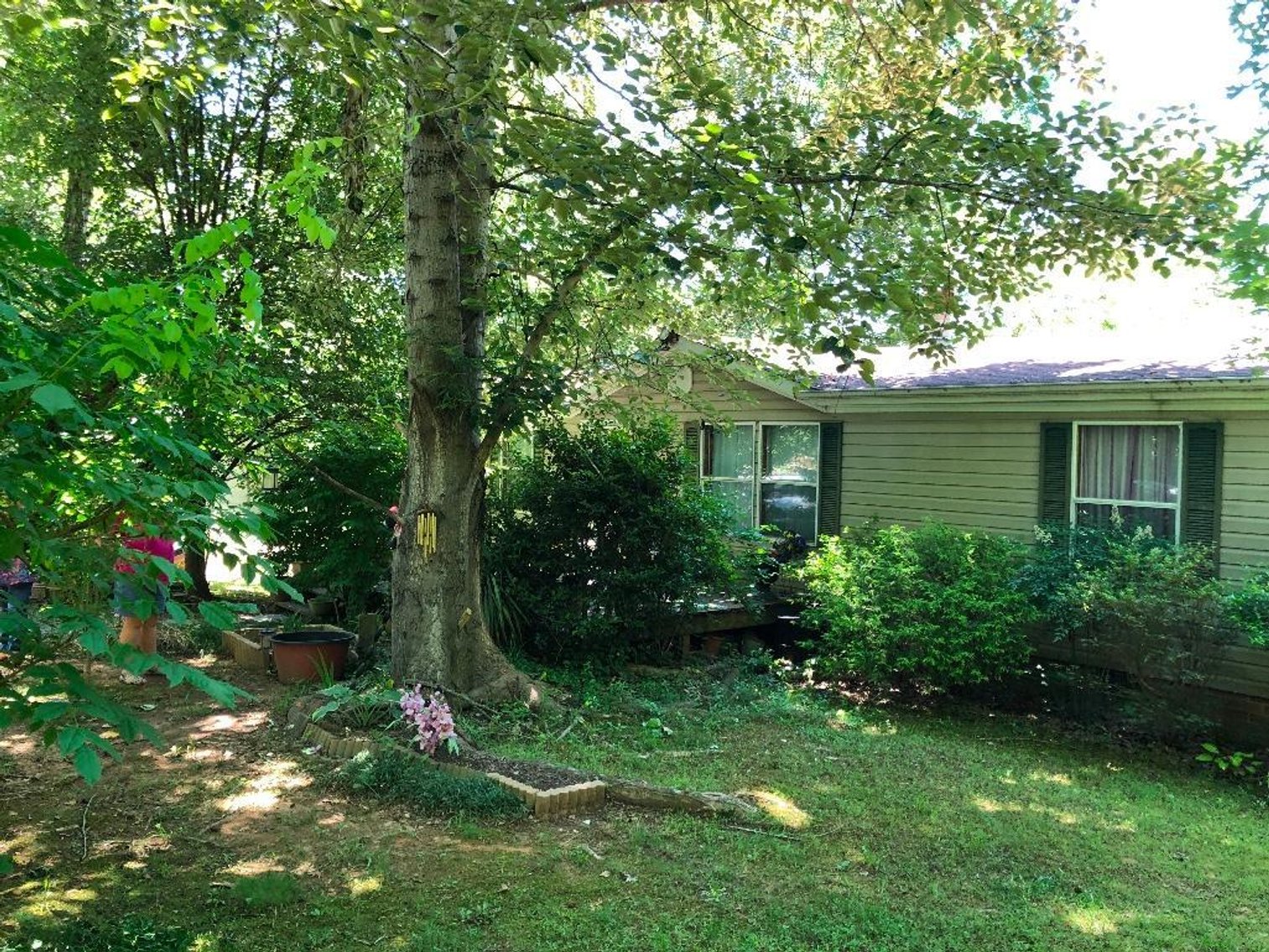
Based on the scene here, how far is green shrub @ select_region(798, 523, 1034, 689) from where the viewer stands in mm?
8438

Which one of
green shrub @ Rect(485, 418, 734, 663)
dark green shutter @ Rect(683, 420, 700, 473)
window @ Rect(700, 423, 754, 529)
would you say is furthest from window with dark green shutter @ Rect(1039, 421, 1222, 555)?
dark green shutter @ Rect(683, 420, 700, 473)

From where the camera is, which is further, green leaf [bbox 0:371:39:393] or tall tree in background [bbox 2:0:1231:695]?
tall tree in background [bbox 2:0:1231:695]

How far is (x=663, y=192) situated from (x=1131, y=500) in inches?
249

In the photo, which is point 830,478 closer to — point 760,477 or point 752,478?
point 760,477

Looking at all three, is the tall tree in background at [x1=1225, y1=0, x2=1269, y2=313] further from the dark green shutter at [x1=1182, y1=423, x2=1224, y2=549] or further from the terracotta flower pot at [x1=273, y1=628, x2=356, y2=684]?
the terracotta flower pot at [x1=273, y1=628, x2=356, y2=684]

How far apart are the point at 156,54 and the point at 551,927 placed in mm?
6392

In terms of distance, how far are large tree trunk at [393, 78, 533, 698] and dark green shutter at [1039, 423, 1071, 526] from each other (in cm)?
559

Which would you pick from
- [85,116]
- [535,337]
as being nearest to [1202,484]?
[535,337]

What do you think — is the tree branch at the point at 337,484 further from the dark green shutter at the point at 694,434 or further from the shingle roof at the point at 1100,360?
the dark green shutter at the point at 694,434

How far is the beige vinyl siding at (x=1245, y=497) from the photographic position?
8.13m

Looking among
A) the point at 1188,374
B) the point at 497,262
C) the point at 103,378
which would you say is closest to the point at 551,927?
the point at 103,378

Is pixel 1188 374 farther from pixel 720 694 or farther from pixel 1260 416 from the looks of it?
pixel 720 694

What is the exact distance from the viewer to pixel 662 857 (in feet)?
15.9

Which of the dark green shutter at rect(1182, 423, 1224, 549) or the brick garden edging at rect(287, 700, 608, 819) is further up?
the dark green shutter at rect(1182, 423, 1224, 549)
